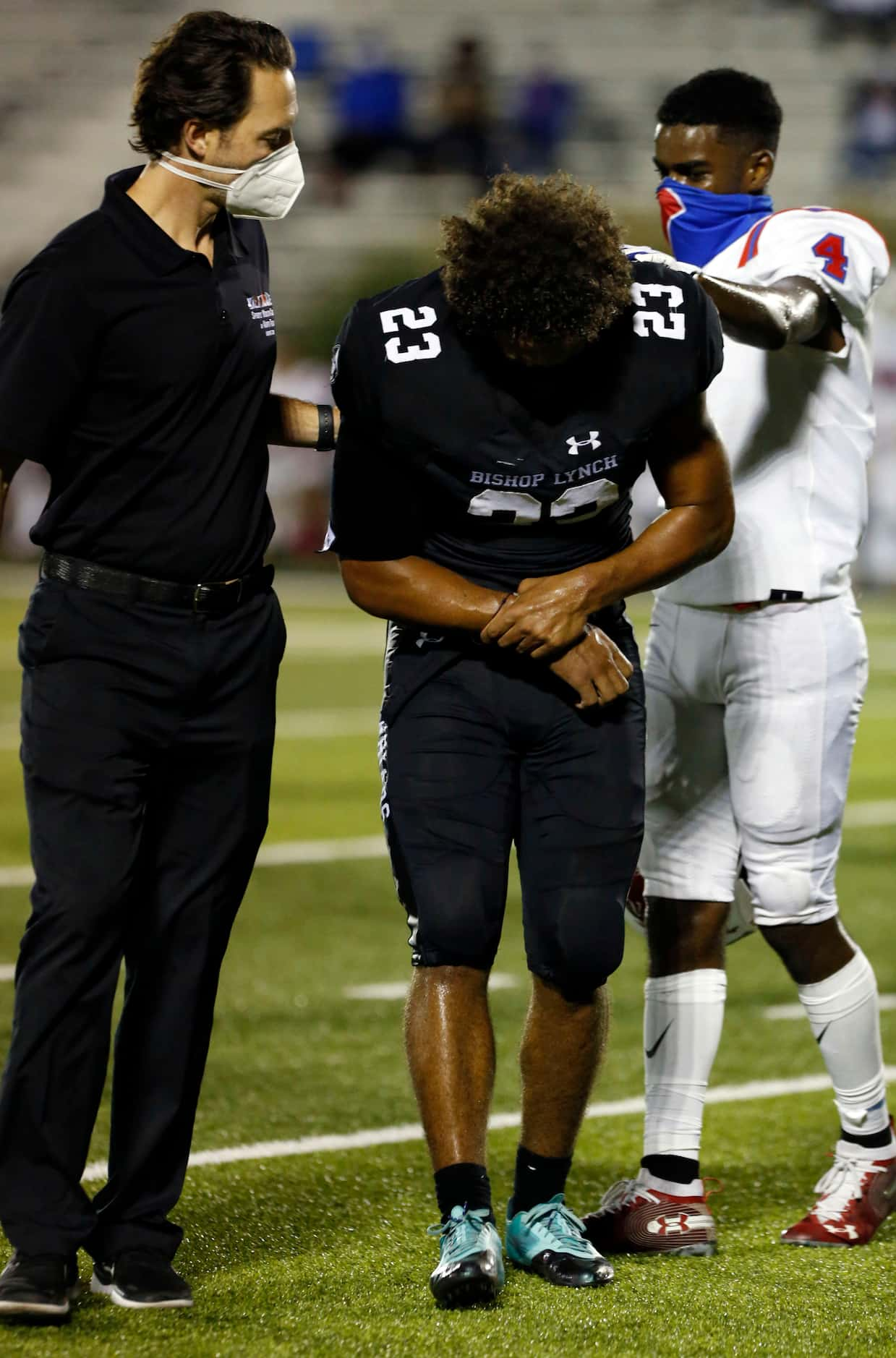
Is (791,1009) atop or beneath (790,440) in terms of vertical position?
beneath

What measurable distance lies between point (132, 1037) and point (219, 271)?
1270mm

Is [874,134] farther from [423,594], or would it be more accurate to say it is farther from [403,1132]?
[423,594]

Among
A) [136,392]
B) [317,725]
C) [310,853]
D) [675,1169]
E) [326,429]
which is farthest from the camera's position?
[317,725]

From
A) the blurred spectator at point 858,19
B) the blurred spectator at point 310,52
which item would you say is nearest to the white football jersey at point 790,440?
the blurred spectator at point 310,52

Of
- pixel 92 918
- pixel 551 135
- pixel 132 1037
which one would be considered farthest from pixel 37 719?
pixel 551 135

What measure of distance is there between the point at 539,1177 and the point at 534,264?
153 cm

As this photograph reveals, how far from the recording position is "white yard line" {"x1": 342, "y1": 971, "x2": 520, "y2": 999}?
564 centimetres

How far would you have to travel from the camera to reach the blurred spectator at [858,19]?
891 inches

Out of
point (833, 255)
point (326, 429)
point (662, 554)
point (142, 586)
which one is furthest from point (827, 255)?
point (142, 586)

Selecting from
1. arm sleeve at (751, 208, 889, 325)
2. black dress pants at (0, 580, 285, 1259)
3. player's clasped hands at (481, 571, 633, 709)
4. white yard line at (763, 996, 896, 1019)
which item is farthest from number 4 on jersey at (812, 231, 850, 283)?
white yard line at (763, 996, 896, 1019)

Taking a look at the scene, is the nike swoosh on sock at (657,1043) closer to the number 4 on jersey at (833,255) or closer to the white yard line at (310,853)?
the number 4 on jersey at (833,255)

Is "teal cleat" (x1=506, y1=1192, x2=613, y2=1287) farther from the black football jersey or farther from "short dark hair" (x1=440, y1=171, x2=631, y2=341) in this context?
"short dark hair" (x1=440, y1=171, x2=631, y2=341)

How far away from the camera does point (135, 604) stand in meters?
3.04

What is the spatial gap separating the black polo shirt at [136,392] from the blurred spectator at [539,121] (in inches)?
763
